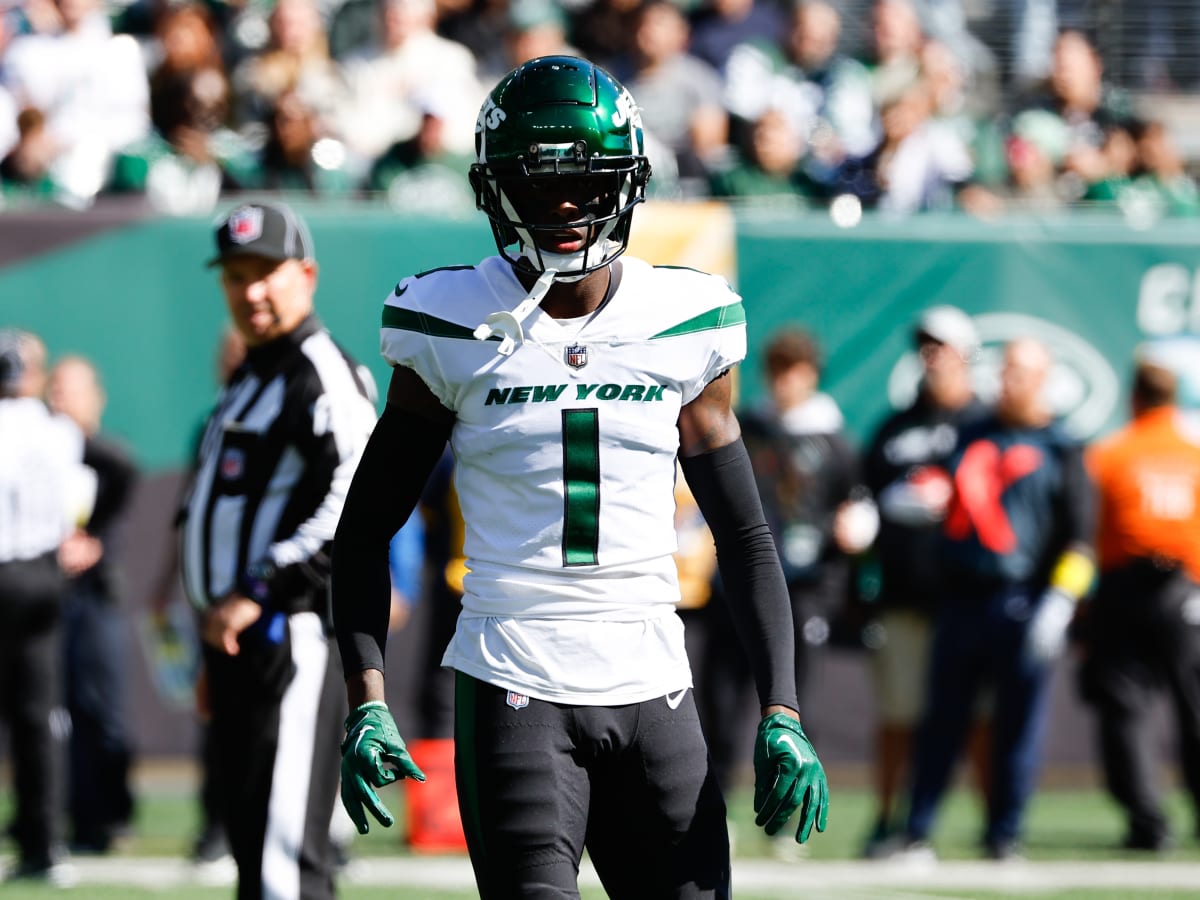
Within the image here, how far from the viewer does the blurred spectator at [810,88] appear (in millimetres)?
11320

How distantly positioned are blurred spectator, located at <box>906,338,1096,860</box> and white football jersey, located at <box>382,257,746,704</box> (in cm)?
487

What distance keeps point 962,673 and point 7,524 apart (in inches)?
151

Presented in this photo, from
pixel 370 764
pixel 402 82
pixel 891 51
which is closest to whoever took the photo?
pixel 370 764

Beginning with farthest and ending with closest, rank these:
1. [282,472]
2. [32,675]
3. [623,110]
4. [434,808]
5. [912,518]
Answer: [912,518], [434,808], [32,675], [282,472], [623,110]

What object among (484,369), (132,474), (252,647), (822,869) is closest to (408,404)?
(484,369)

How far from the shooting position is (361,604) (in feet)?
10.9

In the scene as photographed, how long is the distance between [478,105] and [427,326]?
8314 millimetres

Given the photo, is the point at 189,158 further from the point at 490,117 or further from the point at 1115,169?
the point at 490,117

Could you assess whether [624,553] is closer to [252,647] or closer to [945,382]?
[252,647]

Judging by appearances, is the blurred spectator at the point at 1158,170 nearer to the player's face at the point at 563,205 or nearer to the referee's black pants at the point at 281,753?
the referee's black pants at the point at 281,753

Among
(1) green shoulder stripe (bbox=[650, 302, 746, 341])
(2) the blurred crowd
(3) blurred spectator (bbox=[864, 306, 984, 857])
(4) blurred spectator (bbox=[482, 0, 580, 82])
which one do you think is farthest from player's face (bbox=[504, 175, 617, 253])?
(4) blurred spectator (bbox=[482, 0, 580, 82])

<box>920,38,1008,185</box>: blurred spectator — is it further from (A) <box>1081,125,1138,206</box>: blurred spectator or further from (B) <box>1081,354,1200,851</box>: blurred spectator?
(B) <box>1081,354,1200,851</box>: blurred spectator

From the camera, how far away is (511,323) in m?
3.23

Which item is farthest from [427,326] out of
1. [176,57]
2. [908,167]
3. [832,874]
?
[176,57]
